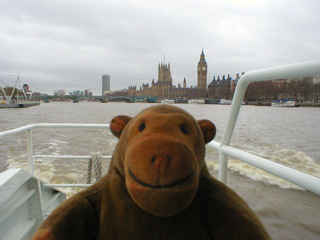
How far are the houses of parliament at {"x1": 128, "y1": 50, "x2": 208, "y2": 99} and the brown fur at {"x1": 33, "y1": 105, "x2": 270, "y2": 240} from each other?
259 ft

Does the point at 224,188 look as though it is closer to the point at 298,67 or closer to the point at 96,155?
the point at 298,67

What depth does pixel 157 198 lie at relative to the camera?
62cm

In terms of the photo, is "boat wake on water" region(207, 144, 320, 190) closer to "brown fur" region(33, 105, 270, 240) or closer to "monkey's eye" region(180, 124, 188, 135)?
"brown fur" region(33, 105, 270, 240)

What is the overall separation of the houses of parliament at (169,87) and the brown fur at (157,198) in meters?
78.8

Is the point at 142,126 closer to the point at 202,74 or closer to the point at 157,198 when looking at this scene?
the point at 157,198

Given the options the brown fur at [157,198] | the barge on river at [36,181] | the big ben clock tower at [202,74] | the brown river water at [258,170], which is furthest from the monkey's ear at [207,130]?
the big ben clock tower at [202,74]

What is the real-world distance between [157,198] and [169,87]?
86811 mm

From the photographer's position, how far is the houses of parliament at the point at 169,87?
277 feet

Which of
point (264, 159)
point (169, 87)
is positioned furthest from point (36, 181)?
point (169, 87)

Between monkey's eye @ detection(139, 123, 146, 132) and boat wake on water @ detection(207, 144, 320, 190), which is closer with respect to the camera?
monkey's eye @ detection(139, 123, 146, 132)

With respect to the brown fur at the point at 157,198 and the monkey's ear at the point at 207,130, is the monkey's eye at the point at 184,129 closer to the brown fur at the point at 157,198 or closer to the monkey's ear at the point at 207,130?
the brown fur at the point at 157,198

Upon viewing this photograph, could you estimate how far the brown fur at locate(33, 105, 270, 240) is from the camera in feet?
2.07

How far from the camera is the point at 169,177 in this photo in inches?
24.5

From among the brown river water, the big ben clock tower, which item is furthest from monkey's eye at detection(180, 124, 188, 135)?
the big ben clock tower
